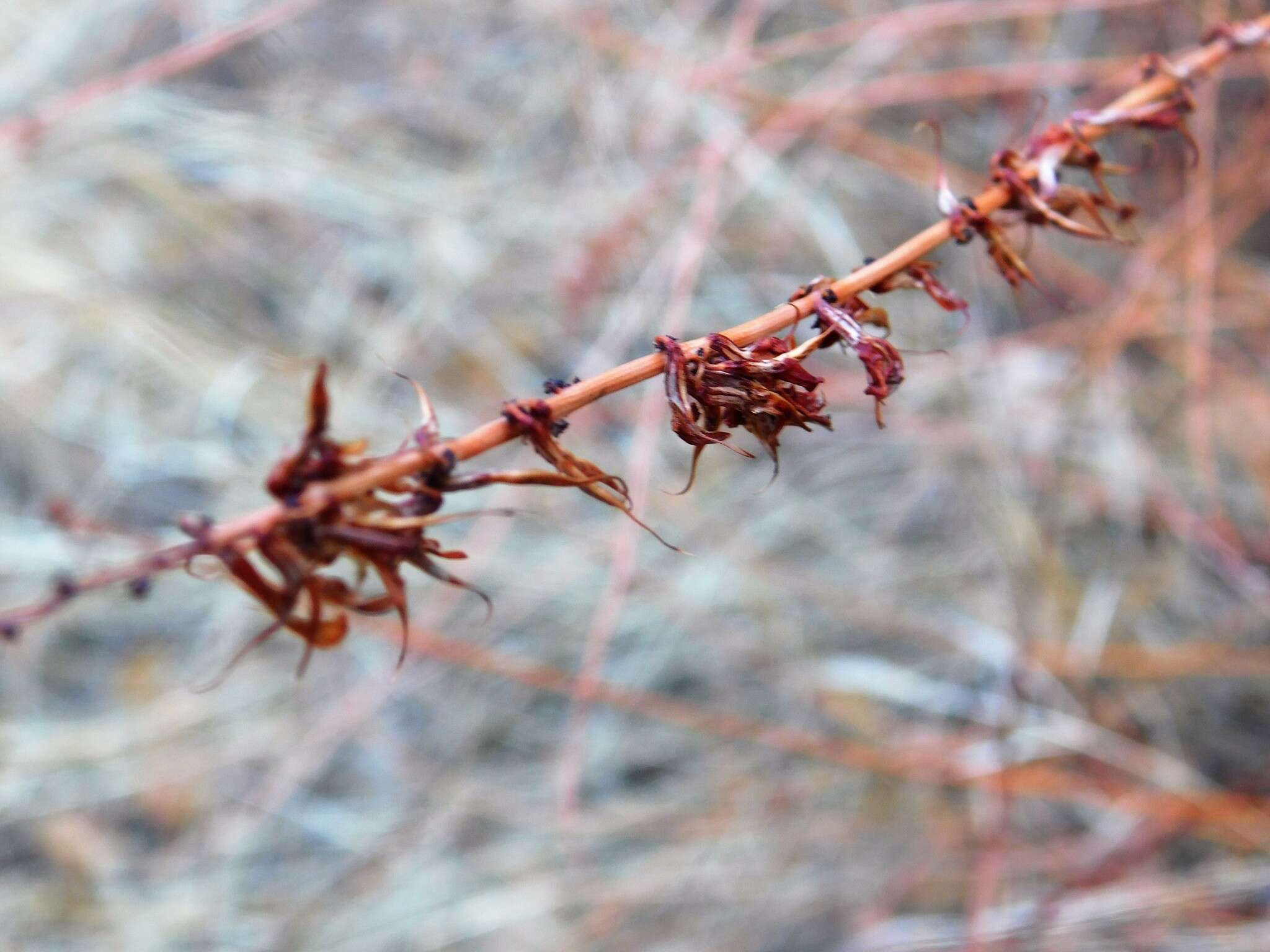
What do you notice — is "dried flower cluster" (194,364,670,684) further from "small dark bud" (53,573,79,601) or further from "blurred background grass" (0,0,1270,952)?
"blurred background grass" (0,0,1270,952)

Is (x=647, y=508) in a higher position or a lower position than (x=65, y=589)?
higher

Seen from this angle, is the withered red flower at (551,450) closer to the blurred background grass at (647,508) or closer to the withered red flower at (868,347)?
the withered red flower at (868,347)

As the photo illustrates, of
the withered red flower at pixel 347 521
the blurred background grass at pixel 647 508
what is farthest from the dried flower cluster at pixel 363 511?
the blurred background grass at pixel 647 508

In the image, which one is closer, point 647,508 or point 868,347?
point 868,347

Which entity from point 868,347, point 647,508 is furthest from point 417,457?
point 647,508

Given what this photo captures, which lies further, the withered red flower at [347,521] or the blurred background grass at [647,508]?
the blurred background grass at [647,508]

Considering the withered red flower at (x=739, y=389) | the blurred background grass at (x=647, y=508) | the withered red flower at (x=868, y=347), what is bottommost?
the withered red flower at (x=739, y=389)

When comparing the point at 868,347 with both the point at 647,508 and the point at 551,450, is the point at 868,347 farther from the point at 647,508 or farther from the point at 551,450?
the point at 647,508

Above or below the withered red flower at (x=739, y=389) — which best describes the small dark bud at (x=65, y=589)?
below

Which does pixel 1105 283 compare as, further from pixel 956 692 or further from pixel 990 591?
pixel 956 692

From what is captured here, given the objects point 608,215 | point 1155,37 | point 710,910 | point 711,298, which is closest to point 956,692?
point 710,910
